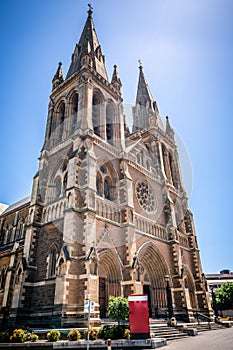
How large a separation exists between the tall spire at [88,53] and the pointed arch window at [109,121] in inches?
155

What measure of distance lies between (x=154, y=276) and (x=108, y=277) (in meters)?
6.45

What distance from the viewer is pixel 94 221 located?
58.2 ft

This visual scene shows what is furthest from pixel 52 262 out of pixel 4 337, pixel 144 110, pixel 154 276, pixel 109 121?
pixel 144 110

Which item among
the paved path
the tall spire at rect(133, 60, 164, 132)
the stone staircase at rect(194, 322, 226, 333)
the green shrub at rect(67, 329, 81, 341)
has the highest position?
the tall spire at rect(133, 60, 164, 132)

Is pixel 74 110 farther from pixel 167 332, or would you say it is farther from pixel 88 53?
A: pixel 167 332

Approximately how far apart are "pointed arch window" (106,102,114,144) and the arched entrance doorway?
12.5 m

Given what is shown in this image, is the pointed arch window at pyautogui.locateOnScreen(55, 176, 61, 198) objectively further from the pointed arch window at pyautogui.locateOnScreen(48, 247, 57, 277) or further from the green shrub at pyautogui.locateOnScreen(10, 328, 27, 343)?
the green shrub at pyautogui.locateOnScreen(10, 328, 27, 343)

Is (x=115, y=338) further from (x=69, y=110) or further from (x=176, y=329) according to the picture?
(x=69, y=110)

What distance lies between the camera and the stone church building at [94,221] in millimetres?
16578

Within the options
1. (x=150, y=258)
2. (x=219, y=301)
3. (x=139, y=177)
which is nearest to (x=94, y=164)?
(x=139, y=177)

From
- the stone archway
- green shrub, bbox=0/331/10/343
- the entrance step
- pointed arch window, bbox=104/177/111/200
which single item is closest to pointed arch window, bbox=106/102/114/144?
pointed arch window, bbox=104/177/111/200

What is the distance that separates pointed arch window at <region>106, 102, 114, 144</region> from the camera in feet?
89.6

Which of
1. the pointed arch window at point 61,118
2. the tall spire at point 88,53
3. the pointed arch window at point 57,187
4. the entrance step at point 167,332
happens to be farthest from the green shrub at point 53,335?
the tall spire at point 88,53

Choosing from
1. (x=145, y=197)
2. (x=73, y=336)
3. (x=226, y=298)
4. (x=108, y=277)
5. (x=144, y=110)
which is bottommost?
(x=73, y=336)
